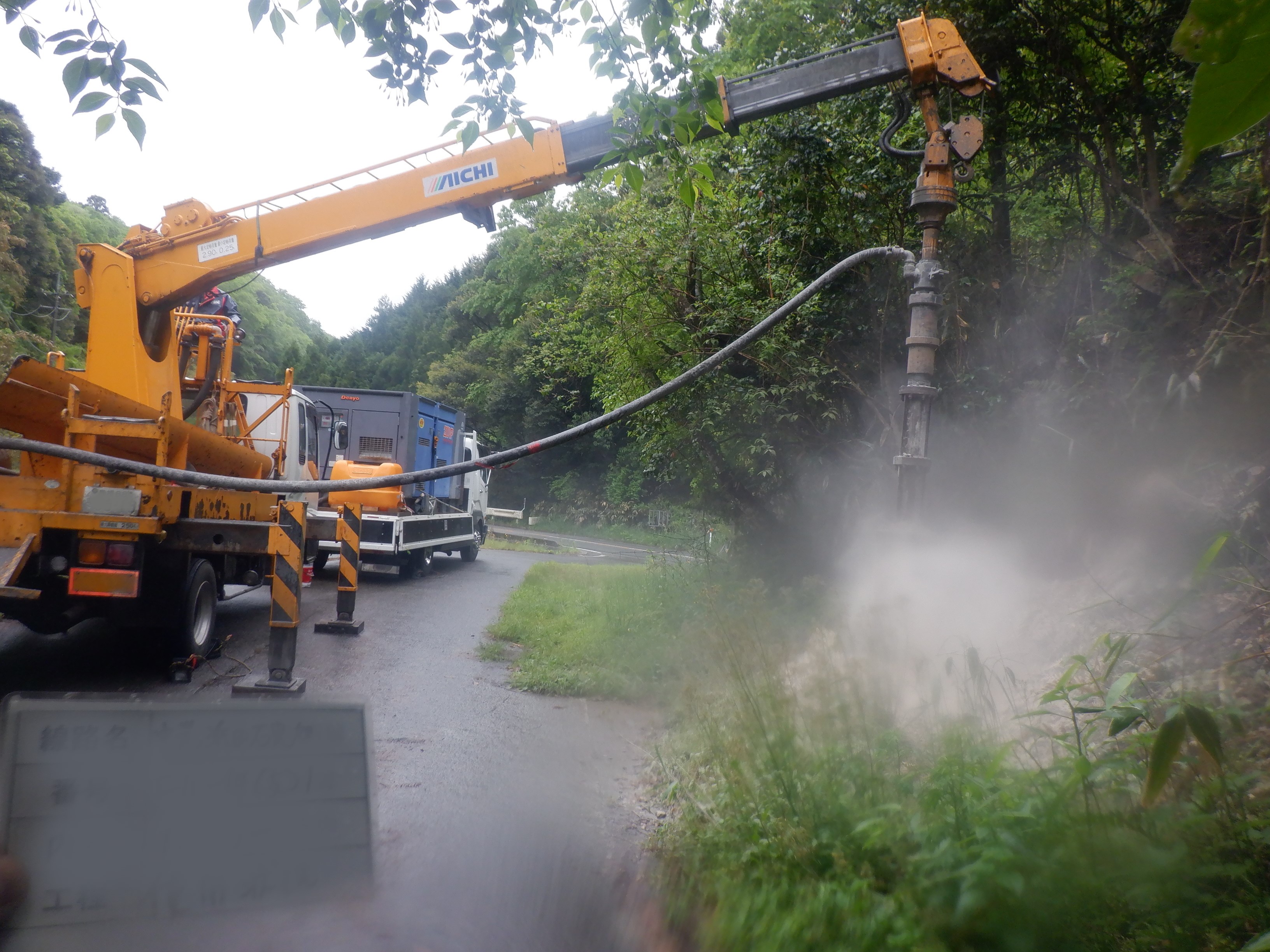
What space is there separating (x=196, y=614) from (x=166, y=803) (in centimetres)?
619

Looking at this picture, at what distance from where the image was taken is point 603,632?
959 cm

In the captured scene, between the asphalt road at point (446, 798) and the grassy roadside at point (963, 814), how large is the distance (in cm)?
41

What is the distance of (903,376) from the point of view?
9000 millimetres

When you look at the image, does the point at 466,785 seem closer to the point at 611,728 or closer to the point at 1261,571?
the point at 611,728

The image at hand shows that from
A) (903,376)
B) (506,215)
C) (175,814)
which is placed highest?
(506,215)

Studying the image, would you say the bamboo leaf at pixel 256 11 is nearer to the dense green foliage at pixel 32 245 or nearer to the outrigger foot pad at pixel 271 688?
the outrigger foot pad at pixel 271 688

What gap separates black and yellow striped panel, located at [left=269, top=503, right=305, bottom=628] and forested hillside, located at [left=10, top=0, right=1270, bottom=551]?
8.49ft

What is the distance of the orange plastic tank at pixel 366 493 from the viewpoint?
1316 centimetres

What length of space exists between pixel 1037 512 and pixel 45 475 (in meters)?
7.85

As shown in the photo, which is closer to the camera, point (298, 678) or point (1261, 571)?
point (1261, 571)

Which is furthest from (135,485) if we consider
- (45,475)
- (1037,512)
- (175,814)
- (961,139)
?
(1037,512)

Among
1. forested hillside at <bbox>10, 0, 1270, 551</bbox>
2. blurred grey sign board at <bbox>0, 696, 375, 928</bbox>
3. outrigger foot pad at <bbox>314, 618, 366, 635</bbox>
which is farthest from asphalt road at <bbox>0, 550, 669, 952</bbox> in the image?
forested hillside at <bbox>10, 0, 1270, 551</bbox>

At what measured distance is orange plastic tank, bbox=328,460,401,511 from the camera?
1316 centimetres

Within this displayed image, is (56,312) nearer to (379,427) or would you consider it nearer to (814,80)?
(379,427)
